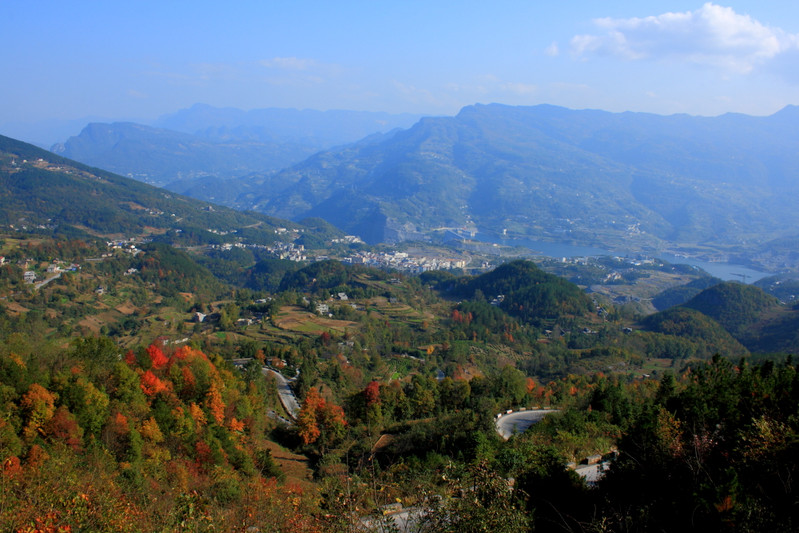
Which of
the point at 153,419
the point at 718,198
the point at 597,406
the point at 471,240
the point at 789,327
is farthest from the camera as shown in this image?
the point at 718,198

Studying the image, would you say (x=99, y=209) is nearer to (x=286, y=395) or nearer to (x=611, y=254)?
Result: (x=286, y=395)

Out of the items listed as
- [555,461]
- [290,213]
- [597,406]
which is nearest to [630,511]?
[555,461]

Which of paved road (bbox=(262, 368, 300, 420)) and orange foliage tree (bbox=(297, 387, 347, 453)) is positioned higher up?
orange foliage tree (bbox=(297, 387, 347, 453))

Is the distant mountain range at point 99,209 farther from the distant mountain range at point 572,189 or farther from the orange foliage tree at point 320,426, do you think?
the orange foliage tree at point 320,426

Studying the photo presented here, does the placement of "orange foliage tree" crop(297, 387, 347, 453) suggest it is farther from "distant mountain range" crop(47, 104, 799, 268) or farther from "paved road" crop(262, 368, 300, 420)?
"distant mountain range" crop(47, 104, 799, 268)

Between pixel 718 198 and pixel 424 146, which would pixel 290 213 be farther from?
pixel 718 198

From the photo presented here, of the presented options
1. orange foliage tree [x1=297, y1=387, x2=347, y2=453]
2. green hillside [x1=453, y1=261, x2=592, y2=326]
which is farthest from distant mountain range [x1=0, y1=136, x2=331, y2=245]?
orange foliage tree [x1=297, y1=387, x2=347, y2=453]

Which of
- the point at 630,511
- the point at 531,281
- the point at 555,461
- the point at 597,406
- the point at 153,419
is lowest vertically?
the point at 531,281
